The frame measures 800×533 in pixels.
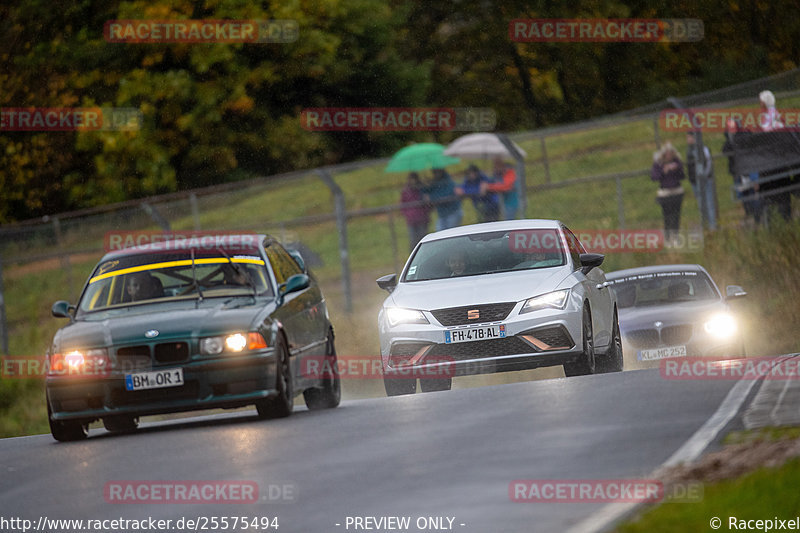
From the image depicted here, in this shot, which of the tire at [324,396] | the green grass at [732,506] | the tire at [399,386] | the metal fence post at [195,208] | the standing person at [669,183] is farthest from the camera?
the metal fence post at [195,208]

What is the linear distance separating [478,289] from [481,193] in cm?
1033

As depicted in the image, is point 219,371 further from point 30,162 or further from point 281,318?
point 30,162

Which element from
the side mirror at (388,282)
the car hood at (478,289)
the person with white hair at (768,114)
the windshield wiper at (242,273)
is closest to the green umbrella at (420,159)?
the person with white hair at (768,114)

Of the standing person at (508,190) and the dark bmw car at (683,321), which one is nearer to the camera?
the dark bmw car at (683,321)

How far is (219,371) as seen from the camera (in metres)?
12.3

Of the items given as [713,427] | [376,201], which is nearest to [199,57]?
[376,201]

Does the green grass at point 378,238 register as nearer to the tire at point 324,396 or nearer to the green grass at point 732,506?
the tire at point 324,396

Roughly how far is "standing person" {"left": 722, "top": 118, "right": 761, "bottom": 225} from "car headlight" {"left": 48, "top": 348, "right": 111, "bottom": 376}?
44.1 feet

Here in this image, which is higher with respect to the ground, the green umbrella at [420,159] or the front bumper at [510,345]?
the green umbrella at [420,159]

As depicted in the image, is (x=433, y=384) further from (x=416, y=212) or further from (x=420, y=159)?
(x=420, y=159)

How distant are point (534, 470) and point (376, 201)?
1458 inches

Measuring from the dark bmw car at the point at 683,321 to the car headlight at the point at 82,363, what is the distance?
6932 millimetres

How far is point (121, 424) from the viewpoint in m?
14.0

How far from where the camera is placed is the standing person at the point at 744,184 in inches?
927
